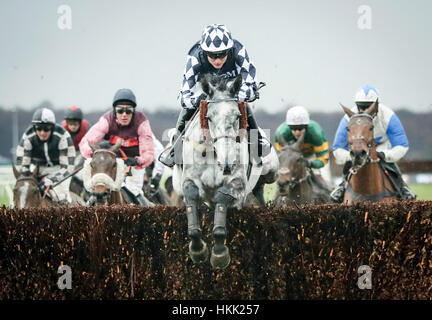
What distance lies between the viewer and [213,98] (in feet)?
17.2

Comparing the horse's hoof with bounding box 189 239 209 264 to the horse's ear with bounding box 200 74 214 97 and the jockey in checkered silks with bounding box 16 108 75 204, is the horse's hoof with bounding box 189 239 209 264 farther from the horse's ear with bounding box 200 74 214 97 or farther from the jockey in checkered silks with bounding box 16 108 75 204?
the jockey in checkered silks with bounding box 16 108 75 204

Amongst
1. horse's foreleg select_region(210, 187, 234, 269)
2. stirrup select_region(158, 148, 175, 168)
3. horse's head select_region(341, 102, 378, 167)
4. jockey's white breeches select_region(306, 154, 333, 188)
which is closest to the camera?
horse's foreleg select_region(210, 187, 234, 269)

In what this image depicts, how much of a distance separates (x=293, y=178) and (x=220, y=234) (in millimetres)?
3742

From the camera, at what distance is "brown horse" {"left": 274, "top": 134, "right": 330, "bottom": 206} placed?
852 centimetres

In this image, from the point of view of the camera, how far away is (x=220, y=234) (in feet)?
16.7

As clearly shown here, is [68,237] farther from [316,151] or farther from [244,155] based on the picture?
[316,151]

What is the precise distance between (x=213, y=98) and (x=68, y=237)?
5.29ft

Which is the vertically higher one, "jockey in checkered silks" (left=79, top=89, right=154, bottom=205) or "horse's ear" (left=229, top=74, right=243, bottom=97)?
"horse's ear" (left=229, top=74, right=243, bottom=97)

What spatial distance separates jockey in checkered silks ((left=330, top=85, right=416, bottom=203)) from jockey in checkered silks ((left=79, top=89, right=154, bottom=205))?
221cm

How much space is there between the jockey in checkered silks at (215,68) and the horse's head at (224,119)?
178mm

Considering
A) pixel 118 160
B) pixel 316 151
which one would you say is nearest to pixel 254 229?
pixel 118 160

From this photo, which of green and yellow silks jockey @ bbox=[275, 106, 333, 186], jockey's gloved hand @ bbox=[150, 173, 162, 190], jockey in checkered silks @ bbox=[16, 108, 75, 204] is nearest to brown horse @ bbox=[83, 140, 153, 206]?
jockey in checkered silks @ bbox=[16, 108, 75, 204]

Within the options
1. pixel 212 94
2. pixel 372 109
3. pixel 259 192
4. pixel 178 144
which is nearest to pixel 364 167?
pixel 372 109
